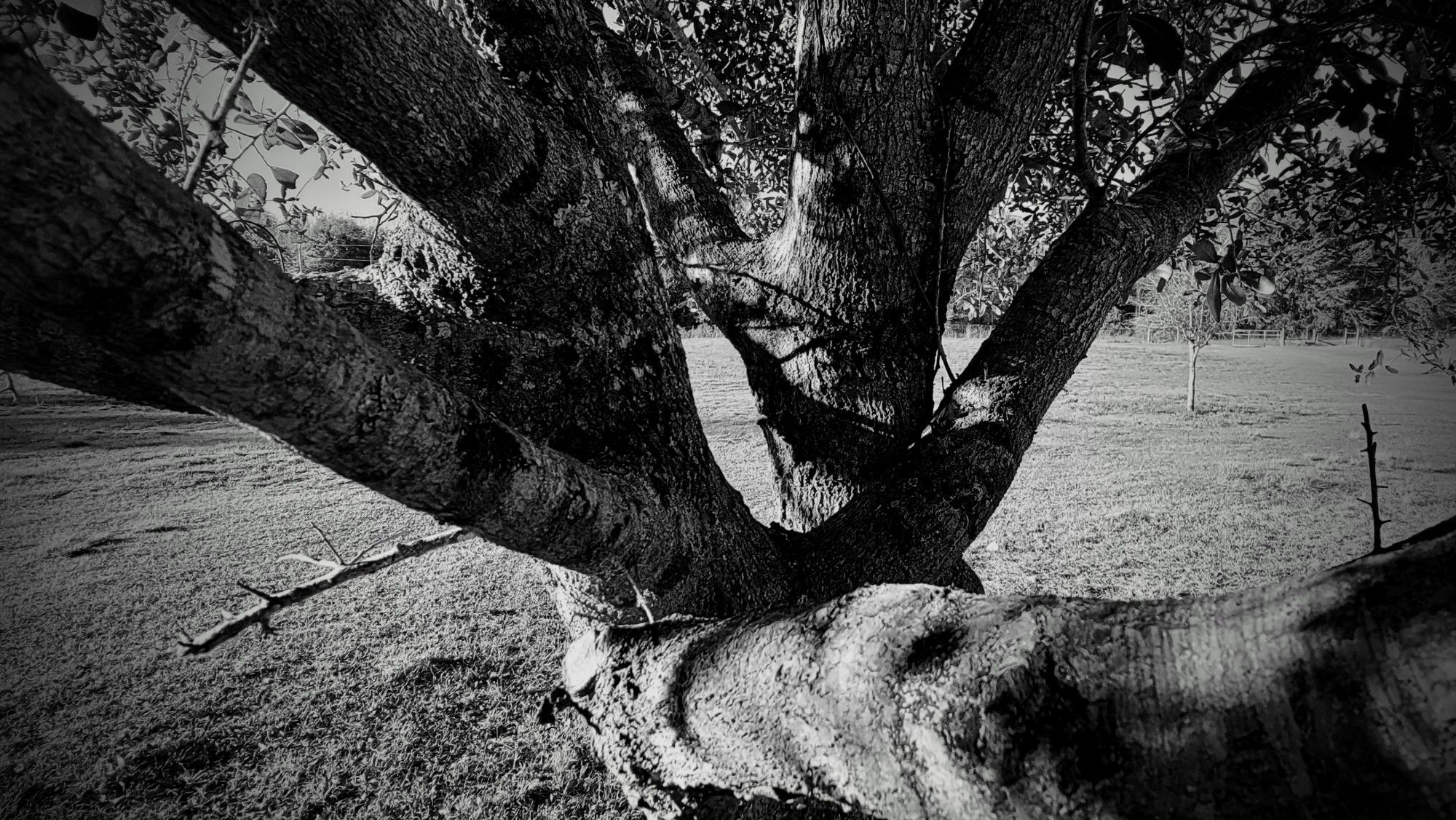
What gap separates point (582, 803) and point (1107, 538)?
271 inches

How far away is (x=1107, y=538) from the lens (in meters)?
7.42

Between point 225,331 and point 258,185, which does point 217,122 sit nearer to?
point 225,331

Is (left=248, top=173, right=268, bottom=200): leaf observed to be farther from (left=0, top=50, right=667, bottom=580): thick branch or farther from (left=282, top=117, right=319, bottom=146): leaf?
(left=0, top=50, right=667, bottom=580): thick branch

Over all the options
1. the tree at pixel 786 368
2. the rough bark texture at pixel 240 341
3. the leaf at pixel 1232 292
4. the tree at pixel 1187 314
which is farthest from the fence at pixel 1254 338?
the rough bark texture at pixel 240 341

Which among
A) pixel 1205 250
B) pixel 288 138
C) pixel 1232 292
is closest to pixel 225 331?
pixel 288 138

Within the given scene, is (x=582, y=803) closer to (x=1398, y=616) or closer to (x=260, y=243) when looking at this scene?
(x=260, y=243)

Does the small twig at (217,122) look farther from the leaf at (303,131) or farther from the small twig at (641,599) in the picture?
the leaf at (303,131)

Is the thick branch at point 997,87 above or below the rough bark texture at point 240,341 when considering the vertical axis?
above

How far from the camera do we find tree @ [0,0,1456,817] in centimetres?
62

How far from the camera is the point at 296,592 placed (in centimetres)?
105

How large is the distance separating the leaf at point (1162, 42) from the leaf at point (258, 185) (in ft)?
7.67

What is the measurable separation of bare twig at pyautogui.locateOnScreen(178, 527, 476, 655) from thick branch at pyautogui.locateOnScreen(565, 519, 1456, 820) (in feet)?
2.11

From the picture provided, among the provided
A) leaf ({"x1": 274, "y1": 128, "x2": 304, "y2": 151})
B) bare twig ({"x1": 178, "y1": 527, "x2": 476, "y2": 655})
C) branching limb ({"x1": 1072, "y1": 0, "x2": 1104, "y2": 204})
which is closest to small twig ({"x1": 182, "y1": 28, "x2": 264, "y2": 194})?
bare twig ({"x1": 178, "y1": 527, "x2": 476, "y2": 655})

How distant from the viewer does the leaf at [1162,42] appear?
1505 millimetres
